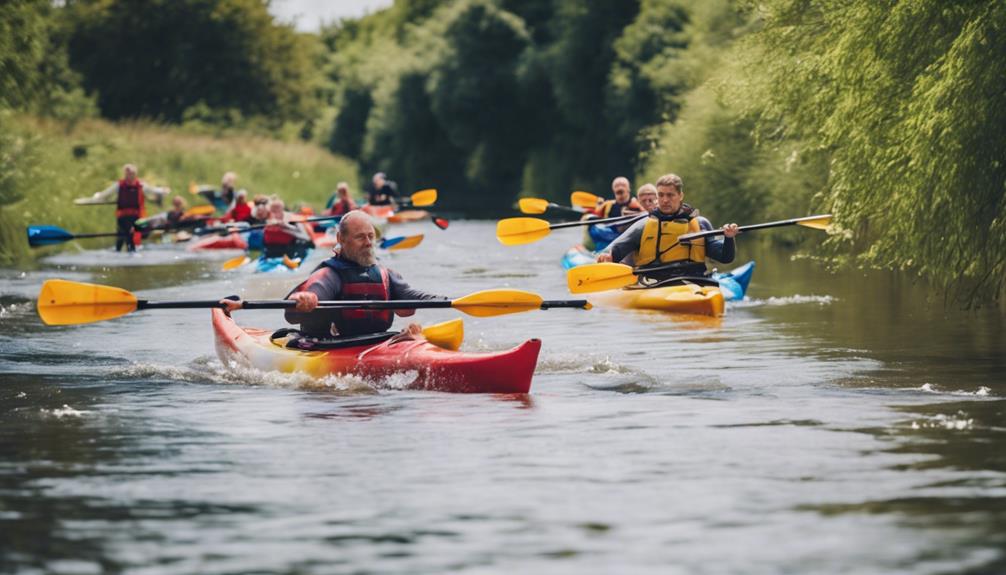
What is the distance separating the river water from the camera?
20.4 feet

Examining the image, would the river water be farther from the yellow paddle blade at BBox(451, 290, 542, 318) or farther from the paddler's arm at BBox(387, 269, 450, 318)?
the paddler's arm at BBox(387, 269, 450, 318)

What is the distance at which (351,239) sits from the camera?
1061cm

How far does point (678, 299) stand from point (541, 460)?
7402 mm

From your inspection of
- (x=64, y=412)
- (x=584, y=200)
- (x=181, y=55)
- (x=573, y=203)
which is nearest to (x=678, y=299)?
(x=64, y=412)

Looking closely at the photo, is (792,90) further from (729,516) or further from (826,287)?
(729,516)

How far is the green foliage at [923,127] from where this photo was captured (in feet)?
39.7

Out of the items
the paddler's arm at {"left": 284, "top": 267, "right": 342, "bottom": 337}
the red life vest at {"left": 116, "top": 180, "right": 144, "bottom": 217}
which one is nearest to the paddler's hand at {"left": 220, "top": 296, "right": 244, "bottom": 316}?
the paddler's arm at {"left": 284, "top": 267, "right": 342, "bottom": 337}

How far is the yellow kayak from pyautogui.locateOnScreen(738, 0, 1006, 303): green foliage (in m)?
1.34

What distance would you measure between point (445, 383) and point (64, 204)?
663 inches

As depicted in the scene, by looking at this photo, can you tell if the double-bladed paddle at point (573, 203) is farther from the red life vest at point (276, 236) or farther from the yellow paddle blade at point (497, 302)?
the yellow paddle blade at point (497, 302)

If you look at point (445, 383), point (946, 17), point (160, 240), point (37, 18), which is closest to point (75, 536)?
point (445, 383)

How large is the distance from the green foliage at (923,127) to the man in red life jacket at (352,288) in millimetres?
4172

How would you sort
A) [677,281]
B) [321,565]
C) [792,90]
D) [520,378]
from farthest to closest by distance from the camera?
1. [792,90]
2. [677,281]
3. [520,378]
4. [321,565]

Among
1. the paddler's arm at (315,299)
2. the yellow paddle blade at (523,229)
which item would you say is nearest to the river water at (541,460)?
the paddler's arm at (315,299)
